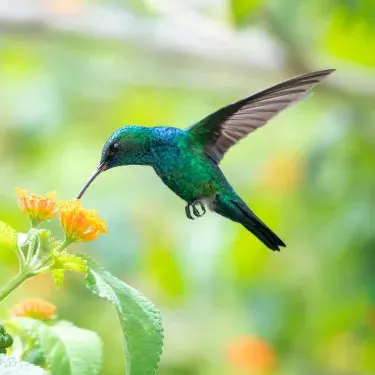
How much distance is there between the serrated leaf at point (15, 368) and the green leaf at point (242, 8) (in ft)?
4.50

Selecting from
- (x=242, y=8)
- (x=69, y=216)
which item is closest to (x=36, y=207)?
(x=69, y=216)

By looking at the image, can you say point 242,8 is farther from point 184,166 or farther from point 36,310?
point 36,310

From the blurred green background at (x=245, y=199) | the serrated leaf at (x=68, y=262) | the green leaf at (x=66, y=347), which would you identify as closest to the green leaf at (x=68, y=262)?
the serrated leaf at (x=68, y=262)

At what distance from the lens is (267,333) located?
3.26 meters

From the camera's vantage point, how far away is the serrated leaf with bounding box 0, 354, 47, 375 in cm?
93

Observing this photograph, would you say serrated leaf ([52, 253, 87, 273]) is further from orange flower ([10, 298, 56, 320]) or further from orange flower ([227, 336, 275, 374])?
orange flower ([227, 336, 275, 374])

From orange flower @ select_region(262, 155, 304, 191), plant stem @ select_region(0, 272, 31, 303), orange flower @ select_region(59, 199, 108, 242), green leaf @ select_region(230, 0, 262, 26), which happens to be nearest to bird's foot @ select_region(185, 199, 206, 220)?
orange flower @ select_region(59, 199, 108, 242)

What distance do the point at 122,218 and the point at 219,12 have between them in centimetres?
86

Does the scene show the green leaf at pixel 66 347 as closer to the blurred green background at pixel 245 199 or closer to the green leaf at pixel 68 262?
the green leaf at pixel 68 262

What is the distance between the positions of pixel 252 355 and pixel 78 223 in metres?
2.09

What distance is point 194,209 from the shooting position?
1347 millimetres

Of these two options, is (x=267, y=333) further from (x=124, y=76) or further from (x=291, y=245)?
(x=124, y=76)

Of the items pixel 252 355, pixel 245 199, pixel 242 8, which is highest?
pixel 242 8

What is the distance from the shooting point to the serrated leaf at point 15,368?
93cm
